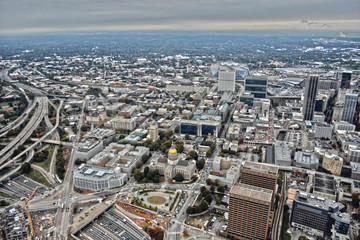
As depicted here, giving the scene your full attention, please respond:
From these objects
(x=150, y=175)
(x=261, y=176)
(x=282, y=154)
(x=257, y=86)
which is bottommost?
(x=150, y=175)

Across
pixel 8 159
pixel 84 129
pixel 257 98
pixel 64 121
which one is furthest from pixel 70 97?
pixel 257 98

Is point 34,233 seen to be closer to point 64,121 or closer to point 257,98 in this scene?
point 64,121

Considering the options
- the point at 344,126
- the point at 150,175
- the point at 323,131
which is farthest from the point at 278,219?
the point at 344,126

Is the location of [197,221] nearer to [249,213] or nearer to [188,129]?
[249,213]

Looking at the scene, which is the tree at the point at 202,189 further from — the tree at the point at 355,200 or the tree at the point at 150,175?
the tree at the point at 355,200

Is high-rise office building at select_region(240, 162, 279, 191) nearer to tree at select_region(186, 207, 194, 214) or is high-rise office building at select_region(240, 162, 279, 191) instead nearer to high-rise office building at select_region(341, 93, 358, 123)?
tree at select_region(186, 207, 194, 214)

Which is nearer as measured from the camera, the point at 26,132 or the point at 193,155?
the point at 193,155
